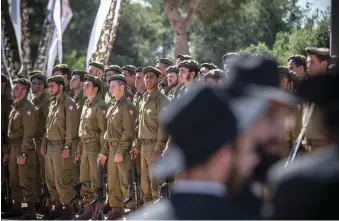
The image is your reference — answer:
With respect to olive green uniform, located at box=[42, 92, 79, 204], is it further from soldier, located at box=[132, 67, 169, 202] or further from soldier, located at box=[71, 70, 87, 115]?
soldier, located at box=[132, 67, 169, 202]

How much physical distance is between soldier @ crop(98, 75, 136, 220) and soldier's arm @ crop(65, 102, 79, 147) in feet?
2.13

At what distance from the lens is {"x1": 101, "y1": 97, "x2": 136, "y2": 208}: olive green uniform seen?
9.41 m

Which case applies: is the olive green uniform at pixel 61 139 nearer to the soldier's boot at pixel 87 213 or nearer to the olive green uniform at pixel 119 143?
the soldier's boot at pixel 87 213

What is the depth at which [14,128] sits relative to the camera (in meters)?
10.8

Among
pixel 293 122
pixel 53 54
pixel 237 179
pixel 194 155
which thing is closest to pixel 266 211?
pixel 237 179

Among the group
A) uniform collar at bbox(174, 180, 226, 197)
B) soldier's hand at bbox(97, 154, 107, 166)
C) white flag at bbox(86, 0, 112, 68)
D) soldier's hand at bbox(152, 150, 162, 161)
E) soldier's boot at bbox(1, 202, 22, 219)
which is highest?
white flag at bbox(86, 0, 112, 68)

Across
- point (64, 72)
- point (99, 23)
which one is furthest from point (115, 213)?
point (99, 23)

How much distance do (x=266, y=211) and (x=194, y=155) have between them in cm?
45

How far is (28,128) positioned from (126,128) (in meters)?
1.76

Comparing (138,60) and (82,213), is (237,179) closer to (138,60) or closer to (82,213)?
(82,213)

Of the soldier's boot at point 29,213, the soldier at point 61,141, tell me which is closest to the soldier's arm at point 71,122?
the soldier at point 61,141

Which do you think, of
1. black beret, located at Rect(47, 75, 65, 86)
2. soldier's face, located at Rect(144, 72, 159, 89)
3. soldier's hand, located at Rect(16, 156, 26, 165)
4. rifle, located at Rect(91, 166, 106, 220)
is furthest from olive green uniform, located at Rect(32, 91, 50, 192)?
soldier's face, located at Rect(144, 72, 159, 89)

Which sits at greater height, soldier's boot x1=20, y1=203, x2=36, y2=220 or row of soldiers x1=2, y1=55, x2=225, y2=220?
row of soldiers x1=2, y1=55, x2=225, y2=220

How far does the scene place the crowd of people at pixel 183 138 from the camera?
8.39ft
